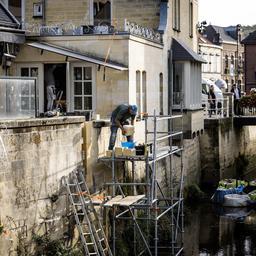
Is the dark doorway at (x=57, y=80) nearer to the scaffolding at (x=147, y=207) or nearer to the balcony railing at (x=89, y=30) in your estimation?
the balcony railing at (x=89, y=30)

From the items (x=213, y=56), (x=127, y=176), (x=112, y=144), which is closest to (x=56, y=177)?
(x=112, y=144)

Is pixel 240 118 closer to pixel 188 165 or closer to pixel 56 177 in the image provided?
pixel 188 165

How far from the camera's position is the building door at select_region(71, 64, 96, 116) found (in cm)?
2391

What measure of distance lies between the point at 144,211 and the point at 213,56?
59.3 meters

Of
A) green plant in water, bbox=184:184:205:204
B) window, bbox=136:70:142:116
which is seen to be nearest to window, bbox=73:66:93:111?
window, bbox=136:70:142:116

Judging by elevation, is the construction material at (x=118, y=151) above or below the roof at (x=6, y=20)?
below

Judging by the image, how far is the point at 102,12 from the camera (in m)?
28.9

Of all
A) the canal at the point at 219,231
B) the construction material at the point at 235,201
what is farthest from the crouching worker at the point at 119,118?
the construction material at the point at 235,201

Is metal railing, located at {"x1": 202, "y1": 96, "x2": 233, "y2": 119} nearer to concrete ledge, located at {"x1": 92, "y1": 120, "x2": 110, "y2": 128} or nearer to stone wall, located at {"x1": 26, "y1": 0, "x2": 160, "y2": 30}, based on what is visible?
stone wall, located at {"x1": 26, "y1": 0, "x2": 160, "y2": 30}

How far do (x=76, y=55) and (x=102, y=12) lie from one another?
6.07 meters

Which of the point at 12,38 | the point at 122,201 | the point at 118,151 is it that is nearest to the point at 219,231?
the point at 118,151

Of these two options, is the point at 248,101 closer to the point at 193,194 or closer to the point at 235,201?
the point at 235,201

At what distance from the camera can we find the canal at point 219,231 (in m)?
24.6

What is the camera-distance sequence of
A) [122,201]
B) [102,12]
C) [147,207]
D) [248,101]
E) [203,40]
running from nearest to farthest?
[122,201] < [147,207] < [102,12] < [248,101] < [203,40]
